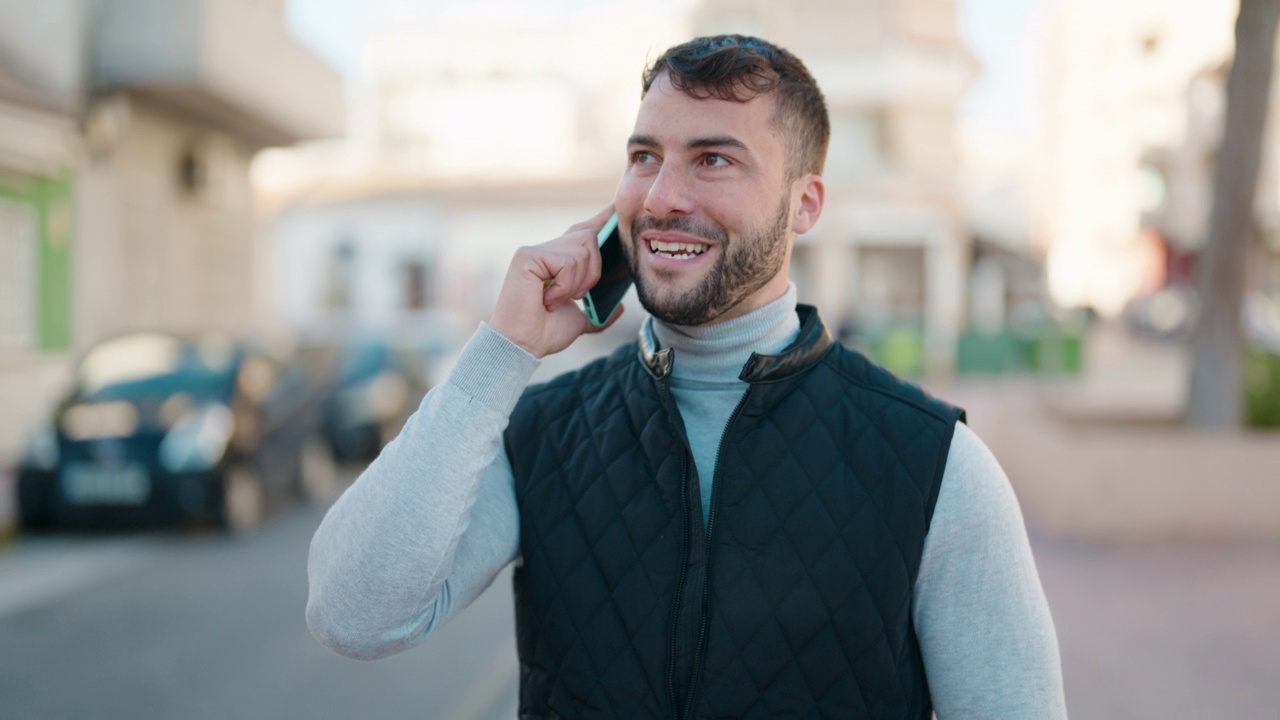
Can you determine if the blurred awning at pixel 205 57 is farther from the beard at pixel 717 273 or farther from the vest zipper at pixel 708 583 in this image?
the vest zipper at pixel 708 583

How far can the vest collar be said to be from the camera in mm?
1765

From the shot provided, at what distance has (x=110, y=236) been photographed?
45.0ft

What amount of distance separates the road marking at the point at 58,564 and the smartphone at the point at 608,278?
5524mm

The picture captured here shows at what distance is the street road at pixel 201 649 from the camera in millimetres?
4801

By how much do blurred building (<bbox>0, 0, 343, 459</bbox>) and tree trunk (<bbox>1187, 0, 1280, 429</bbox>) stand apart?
9347 mm

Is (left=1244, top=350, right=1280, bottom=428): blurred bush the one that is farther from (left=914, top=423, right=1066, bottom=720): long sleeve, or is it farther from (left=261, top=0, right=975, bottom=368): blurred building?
(left=261, top=0, right=975, bottom=368): blurred building

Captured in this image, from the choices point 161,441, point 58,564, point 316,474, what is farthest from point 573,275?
point 316,474

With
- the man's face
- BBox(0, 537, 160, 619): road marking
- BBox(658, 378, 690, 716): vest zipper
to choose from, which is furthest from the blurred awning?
BBox(658, 378, 690, 716): vest zipper

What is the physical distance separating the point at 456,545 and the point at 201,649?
439 cm

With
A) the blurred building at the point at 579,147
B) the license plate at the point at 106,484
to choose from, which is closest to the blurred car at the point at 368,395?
the license plate at the point at 106,484

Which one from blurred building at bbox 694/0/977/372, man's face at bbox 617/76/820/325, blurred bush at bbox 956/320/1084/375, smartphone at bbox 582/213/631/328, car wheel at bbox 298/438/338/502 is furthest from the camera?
blurred building at bbox 694/0/977/372

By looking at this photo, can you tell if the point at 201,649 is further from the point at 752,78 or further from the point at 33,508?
the point at 752,78

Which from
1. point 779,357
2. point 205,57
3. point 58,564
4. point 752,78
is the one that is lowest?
point 58,564

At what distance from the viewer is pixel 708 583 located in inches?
66.0
